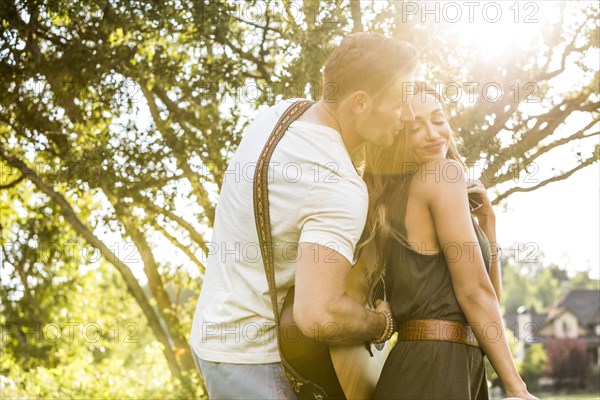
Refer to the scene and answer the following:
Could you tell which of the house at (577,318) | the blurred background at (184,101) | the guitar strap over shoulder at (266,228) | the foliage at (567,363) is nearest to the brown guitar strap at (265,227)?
the guitar strap over shoulder at (266,228)

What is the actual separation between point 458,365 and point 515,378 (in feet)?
0.72

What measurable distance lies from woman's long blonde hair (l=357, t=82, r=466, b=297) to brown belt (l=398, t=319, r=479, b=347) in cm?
23

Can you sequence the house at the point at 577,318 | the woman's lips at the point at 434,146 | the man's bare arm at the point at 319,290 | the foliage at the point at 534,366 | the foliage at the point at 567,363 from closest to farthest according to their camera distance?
the man's bare arm at the point at 319,290
the woman's lips at the point at 434,146
the foliage at the point at 534,366
the foliage at the point at 567,363
the house at the point at 577,318

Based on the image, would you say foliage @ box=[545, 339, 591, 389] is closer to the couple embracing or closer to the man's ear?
the couple embracing

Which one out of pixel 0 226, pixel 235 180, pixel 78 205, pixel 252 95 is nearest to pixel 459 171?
pixel 235 180

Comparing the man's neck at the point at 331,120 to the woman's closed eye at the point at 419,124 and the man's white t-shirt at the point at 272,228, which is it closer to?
the man's white t-shirt at the point at 272,228

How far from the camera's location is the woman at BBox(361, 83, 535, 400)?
126 inches

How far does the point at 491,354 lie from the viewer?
127 inches

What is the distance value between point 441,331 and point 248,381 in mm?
933

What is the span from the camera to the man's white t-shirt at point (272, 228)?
259cm

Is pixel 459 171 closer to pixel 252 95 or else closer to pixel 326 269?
pixel 326 269

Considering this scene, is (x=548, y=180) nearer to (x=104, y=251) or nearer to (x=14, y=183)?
(x=104, y=251)

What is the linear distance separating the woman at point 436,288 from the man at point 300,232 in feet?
1.30

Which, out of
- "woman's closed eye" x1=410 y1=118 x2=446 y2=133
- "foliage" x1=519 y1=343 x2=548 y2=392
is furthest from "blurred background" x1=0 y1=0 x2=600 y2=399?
"foliage" x1=519 y1=343 x2=548 y2=392
